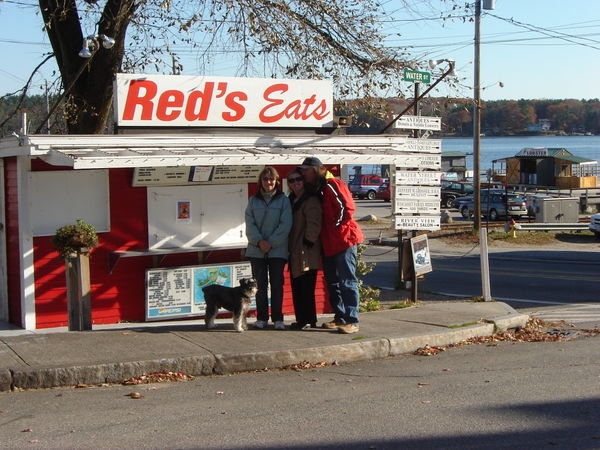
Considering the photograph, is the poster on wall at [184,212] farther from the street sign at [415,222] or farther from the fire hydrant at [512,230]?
the fire hydrant at [512,230]

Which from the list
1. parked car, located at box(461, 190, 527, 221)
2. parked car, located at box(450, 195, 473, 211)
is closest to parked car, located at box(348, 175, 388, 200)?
parked car, located at box(450, 195, 473, 211)

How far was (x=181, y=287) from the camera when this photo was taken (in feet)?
34.8

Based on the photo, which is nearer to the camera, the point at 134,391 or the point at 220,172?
the point at 134,391

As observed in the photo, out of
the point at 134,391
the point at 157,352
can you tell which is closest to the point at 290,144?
the point at 157,352

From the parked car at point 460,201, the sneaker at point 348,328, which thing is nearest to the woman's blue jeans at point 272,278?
the sneaker at point 348,328

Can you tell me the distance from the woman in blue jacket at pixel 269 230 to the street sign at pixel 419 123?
377 centimetres

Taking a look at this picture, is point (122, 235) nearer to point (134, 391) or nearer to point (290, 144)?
point (290, 144)

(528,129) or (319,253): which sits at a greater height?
(528,129)

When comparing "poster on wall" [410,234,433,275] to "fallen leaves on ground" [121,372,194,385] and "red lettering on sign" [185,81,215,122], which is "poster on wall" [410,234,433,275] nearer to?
"red lettering on sign" [185,81,215,122]

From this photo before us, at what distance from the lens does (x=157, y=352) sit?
313 inches

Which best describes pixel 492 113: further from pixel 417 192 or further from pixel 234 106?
pixel 234 106

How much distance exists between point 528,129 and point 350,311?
136 metres

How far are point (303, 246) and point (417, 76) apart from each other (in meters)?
5.07

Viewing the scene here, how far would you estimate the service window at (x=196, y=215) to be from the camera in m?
10.5
